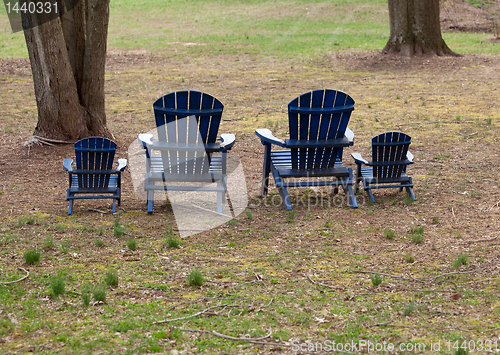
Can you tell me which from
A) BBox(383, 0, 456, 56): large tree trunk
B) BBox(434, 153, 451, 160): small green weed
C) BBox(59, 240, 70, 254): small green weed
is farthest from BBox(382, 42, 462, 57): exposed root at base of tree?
BBox(59, 240, 70, 254): small green weed

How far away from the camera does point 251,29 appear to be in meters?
24.0

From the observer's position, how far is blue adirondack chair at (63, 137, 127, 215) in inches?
216

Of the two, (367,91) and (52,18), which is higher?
(52,18)

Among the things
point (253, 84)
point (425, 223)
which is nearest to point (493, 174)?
point (425, 223)

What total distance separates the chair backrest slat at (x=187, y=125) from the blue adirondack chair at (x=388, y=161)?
1.62 m

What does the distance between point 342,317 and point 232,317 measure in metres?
0.68

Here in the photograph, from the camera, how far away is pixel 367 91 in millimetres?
12016

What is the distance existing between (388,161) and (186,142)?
214 cm

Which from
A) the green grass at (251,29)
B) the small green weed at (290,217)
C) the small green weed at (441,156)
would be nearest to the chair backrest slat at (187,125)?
the small green weed at (290,217)

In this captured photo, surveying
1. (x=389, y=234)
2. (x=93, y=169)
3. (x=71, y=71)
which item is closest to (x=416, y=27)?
(x=71, y=71)

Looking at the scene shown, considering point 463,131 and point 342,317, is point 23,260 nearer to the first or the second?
point 342,317

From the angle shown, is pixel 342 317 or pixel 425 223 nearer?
pixel 342 317

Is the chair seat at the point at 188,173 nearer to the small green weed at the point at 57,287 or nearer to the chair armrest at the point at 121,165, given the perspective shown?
the chair armrest at the point at 121,165

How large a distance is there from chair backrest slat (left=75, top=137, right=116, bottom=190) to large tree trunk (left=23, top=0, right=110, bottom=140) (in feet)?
8.10
